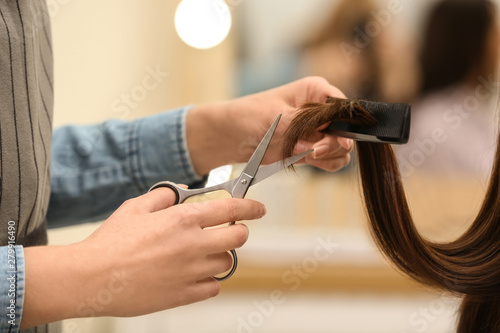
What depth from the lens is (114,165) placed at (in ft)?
2.54

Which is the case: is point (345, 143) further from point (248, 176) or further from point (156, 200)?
point (156, 200)

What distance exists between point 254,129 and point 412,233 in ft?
0.81

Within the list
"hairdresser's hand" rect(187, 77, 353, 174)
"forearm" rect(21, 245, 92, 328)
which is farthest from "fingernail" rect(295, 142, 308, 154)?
"forearm" rect(21, 245, 92, 328)

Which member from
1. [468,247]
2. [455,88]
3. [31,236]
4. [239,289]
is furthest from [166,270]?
[455,88]

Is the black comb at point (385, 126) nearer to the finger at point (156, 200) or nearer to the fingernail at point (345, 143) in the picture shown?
the fingernail at point (345, 143)

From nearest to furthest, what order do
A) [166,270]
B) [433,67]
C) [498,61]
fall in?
1. [166,270]
2. [498,61]
3. [433,67]

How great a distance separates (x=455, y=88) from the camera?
159cm

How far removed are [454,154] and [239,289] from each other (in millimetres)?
763

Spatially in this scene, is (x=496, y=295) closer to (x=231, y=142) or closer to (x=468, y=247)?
(x=468, y=247)

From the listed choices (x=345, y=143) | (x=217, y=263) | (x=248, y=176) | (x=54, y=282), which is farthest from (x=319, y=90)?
(x=54, y=282)

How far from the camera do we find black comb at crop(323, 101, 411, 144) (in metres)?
0.51

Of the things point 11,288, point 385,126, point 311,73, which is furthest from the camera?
point 311,73

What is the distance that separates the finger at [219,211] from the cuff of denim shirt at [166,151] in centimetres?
24

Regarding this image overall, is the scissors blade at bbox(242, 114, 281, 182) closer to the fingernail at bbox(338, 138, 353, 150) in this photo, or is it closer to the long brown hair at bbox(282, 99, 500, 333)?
the long brown hair at bbox(282, 99, 500, 333)
